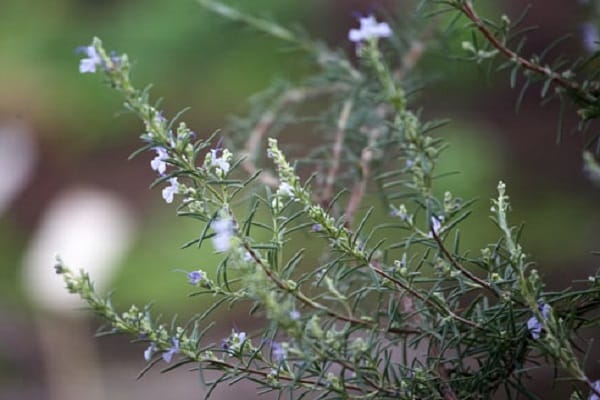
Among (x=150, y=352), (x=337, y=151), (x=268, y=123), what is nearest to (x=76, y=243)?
(x=268, y=123)

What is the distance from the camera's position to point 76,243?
377 centimetres

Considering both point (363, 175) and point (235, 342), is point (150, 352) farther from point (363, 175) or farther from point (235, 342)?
point (363, 175)

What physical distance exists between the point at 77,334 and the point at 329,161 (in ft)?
9.09

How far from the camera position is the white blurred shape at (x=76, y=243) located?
361cm

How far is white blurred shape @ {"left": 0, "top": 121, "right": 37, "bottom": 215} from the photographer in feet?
13.5

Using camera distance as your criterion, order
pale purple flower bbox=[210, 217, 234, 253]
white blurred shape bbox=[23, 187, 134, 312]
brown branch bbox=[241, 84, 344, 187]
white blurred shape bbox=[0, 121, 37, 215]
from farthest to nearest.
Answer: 1. white blurred shape bbox=[0, 121, 37, 215]
2. white blurred shape bbox=[23, 187, 134, 312]
3. brown branch bbox=[241, 84, 344, 187]
4. pale purple flower bbox=[210, 217, 234, 253]

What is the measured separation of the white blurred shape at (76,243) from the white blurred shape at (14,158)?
25 cm

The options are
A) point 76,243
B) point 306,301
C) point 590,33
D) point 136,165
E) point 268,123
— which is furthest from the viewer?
point 136,165

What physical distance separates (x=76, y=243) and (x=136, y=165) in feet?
2.73

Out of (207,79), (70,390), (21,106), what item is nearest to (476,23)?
(70,390)

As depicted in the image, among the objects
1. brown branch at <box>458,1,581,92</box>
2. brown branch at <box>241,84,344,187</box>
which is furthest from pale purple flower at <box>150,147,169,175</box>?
brown branch at <box>241,84,344,187</box>

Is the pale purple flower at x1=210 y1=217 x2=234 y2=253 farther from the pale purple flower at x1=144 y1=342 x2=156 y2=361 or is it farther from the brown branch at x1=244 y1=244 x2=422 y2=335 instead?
the pale purple flower at x1=144 y1=342 x2=156 y2=361

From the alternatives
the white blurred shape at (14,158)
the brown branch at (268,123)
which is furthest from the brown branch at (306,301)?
the white blurred shape at (14,158)

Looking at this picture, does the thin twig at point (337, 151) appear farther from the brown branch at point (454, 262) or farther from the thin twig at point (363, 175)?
the brown branch at point (454, 262)
